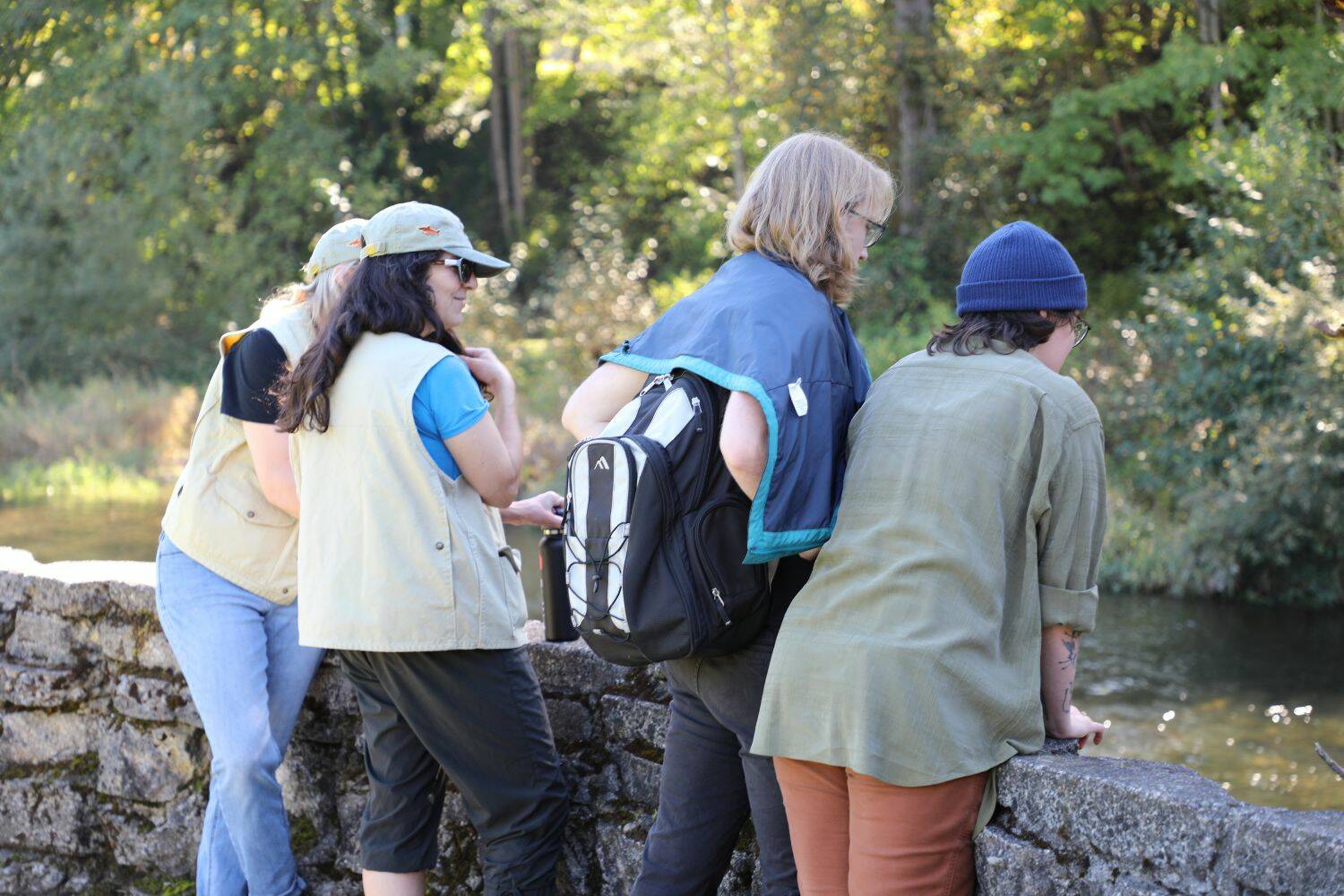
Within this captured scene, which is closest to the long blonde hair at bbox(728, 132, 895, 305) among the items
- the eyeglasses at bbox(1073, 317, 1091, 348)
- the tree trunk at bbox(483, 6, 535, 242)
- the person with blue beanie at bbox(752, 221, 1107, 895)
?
the person with blue beanie at bbox(752, 221, 1107, 895)

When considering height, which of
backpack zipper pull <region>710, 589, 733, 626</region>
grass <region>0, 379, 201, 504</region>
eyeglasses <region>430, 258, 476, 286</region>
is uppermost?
eyeglasses <region>430, 258, 476, 286</region>

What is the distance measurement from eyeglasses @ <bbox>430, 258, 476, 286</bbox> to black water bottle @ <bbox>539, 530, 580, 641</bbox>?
24.0 inches

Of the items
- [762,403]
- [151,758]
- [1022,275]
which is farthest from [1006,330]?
[151,758]

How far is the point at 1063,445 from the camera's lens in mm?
2131

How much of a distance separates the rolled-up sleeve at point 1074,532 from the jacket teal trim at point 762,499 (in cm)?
34

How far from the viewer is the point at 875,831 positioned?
2.14m

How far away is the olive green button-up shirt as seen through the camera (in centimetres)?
209

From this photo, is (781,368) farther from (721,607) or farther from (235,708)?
(235,708)

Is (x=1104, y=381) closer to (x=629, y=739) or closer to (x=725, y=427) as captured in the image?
(x=629, y=739)

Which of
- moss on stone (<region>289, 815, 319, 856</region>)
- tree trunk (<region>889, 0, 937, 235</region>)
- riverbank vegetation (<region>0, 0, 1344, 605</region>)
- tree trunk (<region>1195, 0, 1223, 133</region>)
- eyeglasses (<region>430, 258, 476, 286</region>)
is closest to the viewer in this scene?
eyeglasses (<region>430, 258, 476, 286</region>)

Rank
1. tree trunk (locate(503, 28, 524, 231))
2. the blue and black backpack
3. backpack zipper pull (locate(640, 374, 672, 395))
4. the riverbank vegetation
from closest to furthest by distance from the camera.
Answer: the blue and black backpack → backpack zipper pull (locate(640, 374, 672, 395)) → the riverbank vegetation → tree trunk (locate(503, 28, 524, 231))

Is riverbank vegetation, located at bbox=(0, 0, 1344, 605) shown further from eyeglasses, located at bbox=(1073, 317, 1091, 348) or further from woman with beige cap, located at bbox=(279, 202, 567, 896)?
woman with beige cap, located at bbox=(279, 202, 567, 896)

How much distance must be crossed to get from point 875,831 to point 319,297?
1540 millimetres

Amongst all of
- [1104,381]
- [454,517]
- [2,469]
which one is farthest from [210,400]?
[2,469]
